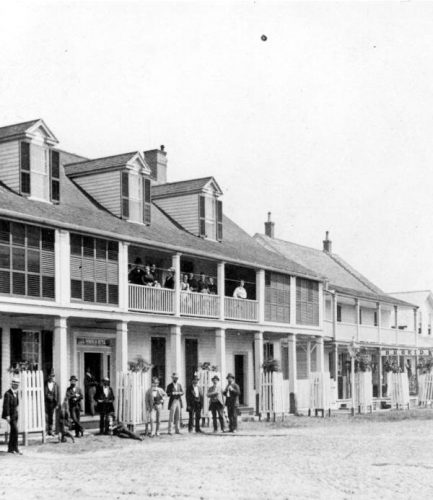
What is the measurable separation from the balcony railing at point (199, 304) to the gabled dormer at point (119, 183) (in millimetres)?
2812

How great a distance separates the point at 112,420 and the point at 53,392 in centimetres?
185

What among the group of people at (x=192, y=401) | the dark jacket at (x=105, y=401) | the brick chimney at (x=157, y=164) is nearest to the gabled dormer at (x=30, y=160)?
the dark jacket at (x=105, y=401)

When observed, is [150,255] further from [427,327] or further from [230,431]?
[427,327]

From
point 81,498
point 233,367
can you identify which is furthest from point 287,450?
point 233,367

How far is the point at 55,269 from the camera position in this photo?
22.5 m

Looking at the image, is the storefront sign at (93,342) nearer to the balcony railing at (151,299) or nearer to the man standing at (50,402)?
the balcony railing at (151,299)

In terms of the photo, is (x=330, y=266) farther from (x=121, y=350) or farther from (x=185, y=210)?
(x=121, y=350)

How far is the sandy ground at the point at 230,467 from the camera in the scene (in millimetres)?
12172

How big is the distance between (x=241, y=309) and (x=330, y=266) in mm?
20165

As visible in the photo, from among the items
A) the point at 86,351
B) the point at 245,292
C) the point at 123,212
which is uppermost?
the point at 123,212

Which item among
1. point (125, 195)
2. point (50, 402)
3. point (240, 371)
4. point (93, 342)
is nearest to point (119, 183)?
point (125, 195)

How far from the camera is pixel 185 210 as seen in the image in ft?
106

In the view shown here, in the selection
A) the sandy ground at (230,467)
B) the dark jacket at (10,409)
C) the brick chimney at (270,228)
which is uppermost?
the brick chimney at (270,228)

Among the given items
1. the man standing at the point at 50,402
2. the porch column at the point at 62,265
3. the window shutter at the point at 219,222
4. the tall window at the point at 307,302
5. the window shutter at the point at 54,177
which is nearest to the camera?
the man standing at the point at 50,402
